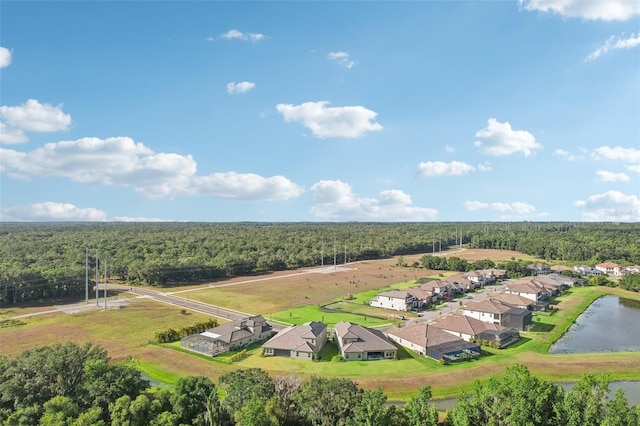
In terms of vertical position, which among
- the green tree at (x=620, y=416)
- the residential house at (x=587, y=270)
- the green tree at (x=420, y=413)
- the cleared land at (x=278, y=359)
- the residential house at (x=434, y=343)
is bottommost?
the cleared land at (x=278, y=359)

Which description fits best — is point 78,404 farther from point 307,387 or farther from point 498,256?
point 498,256

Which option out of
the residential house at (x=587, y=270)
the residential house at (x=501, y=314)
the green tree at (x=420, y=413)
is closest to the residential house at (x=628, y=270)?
the residential house at (x=587, y=270)

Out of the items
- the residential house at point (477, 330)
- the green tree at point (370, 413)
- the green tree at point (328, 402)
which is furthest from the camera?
the residential house at point (477, 330)

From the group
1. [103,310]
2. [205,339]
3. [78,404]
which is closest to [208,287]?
[103,310]

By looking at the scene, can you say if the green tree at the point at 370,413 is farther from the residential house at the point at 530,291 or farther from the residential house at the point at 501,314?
the residential house at the point at 530,291

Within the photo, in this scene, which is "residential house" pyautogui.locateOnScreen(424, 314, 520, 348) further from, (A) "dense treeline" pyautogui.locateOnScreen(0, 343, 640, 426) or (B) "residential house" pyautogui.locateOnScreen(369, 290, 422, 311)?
(A) "dense treeline" pyautogui.locateOnScreen(0, 343, 640, 426)

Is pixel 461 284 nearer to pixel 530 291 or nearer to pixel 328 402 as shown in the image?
pixel 530 291

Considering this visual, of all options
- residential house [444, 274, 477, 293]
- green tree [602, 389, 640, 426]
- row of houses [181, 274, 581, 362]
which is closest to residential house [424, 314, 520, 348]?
row of houses [181, 274, 581, 362]
